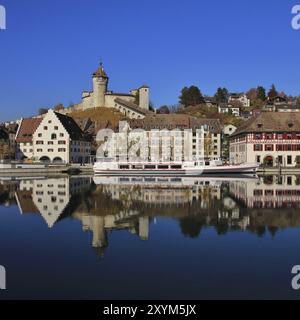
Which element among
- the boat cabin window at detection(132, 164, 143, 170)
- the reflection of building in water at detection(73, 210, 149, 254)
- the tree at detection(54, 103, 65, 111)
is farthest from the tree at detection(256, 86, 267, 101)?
the reflection of building in water at detection(73, 210, 149, 254)

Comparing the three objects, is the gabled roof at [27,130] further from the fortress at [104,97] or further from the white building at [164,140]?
the fortress at [104,97]

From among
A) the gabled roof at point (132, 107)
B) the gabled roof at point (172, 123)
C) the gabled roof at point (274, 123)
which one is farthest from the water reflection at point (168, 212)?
the gabled roof at point (132, 107)

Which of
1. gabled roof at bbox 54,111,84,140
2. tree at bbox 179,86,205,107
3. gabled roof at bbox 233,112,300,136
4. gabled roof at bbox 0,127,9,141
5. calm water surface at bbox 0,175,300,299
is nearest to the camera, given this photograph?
calm water surface at bbox 0,175,300,299

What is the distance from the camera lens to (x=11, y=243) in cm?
1561

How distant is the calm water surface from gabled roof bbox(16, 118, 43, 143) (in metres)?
71.7

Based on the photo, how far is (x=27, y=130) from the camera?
9469 cm

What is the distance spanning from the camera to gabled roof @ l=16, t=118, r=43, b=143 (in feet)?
305

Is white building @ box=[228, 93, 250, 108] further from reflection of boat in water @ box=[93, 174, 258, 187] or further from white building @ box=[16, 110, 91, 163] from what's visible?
reflection of boat in water @ box=[93, 174, 258, 187]

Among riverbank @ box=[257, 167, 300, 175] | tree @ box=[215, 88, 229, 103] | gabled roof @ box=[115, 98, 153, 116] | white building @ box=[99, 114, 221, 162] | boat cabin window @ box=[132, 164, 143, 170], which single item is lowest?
riverbank @ box=[257, 167, 300, 175]

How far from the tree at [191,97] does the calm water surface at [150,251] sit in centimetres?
12418

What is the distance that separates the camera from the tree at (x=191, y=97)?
480 ft

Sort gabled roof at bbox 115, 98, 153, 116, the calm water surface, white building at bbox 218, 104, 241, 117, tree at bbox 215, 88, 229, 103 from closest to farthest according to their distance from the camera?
the calm water surface → gabled roof at bbox 115, 98, 153, 116 → white building at bbox 218, 104, 241, 117 → tree at bbox 215, 88, 229, 103
